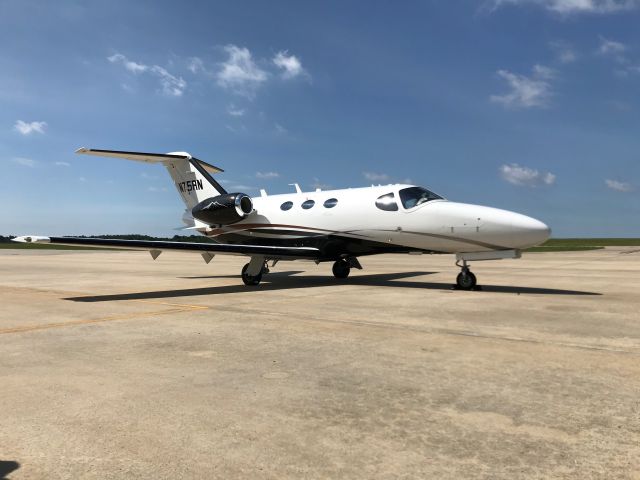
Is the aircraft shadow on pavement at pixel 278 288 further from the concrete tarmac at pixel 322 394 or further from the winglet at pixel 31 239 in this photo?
the concrete tarmac at pixel 322 394

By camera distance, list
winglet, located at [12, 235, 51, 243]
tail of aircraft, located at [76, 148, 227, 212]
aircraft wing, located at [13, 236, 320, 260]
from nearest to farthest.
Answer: winglet, located at [12, 235, 51, 243]
aircraft wing, located at [13, 236, 320, 260]
tail of aircraft, located at [76, 148, 227, 212]

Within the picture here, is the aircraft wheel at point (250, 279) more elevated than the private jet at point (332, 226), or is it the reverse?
the private jet at point (332, 226)

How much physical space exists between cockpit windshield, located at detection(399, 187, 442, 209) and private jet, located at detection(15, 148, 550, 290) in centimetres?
3

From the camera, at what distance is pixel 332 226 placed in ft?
45.5

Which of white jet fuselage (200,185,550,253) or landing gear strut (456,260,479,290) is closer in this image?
white jet fuselage (200,185,550,253)

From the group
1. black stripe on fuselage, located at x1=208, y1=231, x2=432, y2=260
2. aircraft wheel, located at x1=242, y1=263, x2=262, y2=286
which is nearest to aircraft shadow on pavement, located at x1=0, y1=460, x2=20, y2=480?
black stripe on fuselage, located at x1=208, y1=231, x2=432, y2=260

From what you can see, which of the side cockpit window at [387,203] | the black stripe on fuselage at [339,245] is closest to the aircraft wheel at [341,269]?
the black stripe on fuselage at [339,245]

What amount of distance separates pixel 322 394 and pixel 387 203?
936 cm

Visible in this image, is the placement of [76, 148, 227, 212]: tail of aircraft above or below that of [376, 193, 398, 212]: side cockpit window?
Result: above

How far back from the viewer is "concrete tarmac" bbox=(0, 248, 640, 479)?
2.77 meters

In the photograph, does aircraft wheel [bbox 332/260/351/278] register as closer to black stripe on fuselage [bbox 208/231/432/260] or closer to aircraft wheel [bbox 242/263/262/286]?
black stripe on fuselage [bbox 208/231/432/260]

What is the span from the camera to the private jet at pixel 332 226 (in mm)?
11000

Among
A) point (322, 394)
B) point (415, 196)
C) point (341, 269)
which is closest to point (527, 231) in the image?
point (415, 196)

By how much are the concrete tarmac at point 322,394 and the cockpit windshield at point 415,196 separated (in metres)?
4.68
